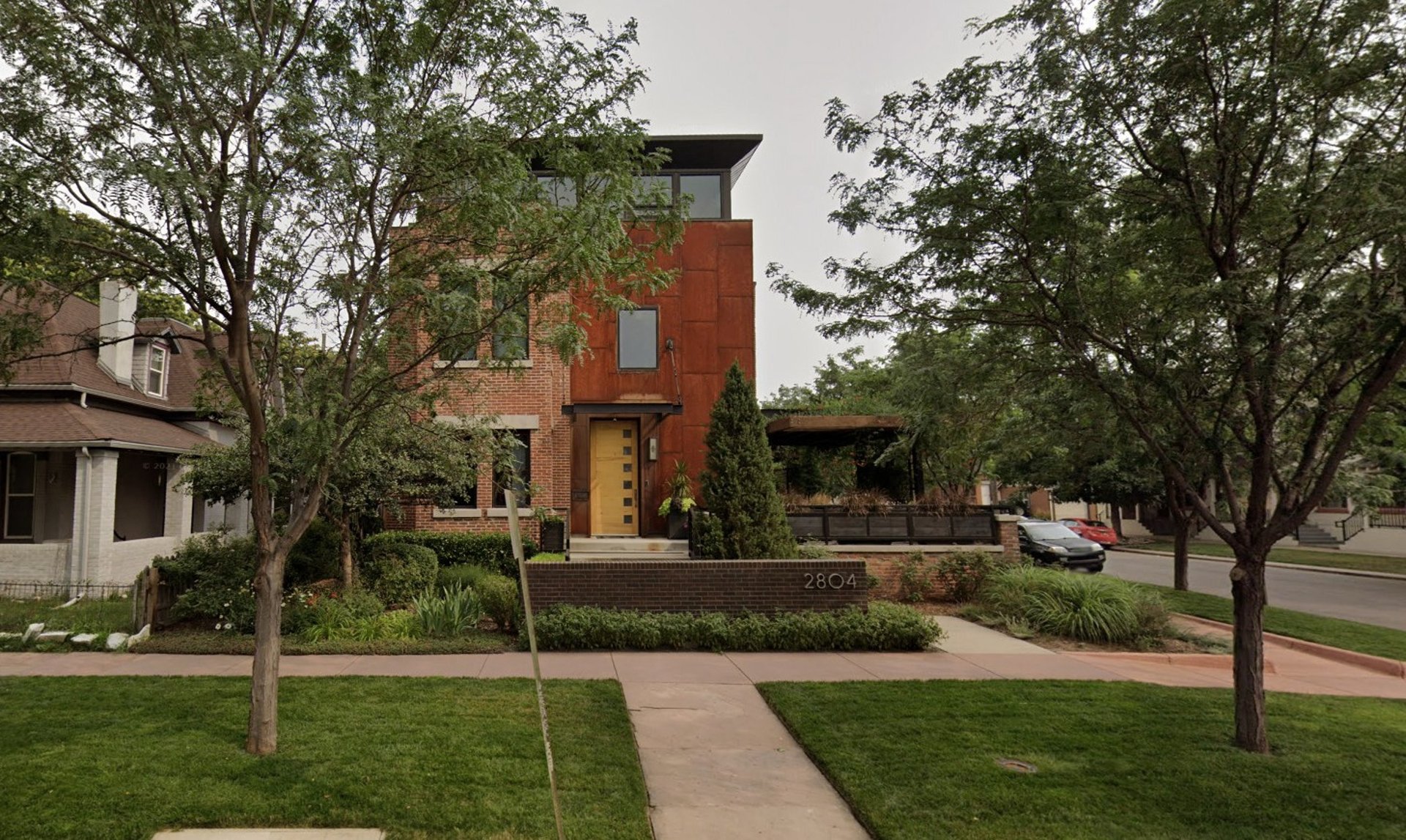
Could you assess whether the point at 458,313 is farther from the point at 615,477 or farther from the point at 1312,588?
the point at 1312,588

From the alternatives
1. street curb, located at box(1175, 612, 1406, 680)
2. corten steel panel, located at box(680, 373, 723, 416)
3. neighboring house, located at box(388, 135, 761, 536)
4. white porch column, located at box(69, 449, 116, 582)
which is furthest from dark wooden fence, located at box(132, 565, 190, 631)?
street curb, located at box(1175, 612, 1406, 680)

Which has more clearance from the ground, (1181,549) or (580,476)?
(580,476)

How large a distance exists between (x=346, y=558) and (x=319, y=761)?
7.42 meters

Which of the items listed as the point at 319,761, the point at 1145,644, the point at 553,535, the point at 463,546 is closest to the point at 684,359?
the point at 553,535

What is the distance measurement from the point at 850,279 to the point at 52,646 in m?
10.6

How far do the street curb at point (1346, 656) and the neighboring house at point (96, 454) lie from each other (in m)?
18.1

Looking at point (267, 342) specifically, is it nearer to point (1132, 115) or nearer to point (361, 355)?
point (361, 355)

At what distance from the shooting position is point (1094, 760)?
602cm

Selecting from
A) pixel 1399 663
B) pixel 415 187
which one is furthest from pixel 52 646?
pixel 1399 663

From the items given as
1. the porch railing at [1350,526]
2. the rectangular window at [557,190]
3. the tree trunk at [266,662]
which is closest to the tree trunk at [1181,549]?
the rectangular window at [557,190]

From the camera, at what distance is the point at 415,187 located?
20.4ft

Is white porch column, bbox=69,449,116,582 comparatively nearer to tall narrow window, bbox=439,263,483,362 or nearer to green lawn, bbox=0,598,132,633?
green lawn, bbox=0,598,132,633

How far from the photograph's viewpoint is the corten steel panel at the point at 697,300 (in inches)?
696

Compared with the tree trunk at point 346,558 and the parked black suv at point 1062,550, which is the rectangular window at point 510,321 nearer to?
the tree trunk at point 346,558
